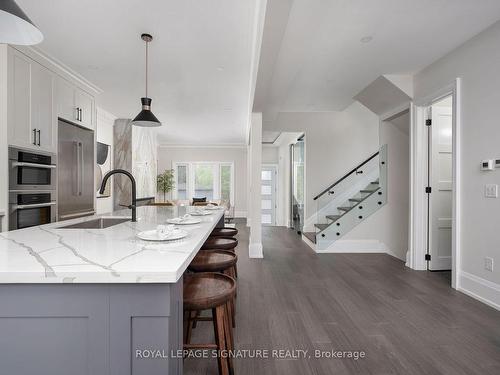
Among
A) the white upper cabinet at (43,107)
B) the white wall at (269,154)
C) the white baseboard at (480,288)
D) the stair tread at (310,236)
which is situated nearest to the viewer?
the white baseboard at (480,288)

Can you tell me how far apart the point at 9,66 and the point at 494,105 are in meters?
4.81

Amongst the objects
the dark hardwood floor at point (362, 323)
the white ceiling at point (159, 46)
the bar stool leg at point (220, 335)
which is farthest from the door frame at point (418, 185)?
the bar stool leg at point (220, 335)

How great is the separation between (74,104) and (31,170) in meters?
1.28

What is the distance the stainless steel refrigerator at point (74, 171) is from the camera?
12.1 ft

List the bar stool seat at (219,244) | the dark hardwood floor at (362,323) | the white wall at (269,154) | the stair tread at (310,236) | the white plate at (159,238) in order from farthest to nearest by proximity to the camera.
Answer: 1. the white wall at (269,154)
2. the stair tread at (310,236)
3. the bar stool seat at (219,244)
4. the dark hardwood floor at (362,323)
5. the white plate at (159,238)

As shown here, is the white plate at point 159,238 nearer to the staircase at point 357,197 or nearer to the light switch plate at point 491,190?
the light switch plate at point 491,190

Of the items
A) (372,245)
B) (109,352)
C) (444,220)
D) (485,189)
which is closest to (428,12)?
(485,189)

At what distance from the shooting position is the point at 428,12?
7.95ft

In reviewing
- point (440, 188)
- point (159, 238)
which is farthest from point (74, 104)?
point (440, 188)

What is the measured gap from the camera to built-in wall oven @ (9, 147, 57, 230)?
288 centimetres

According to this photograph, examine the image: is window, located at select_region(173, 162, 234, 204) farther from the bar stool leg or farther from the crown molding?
the bar stool leg

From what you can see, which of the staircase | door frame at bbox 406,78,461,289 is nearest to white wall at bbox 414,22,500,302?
door frame at bbox 406,78,461,289

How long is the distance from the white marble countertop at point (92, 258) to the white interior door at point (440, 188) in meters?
3.62

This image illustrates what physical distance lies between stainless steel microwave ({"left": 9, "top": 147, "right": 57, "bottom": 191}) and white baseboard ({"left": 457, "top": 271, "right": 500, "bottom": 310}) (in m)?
4.87
